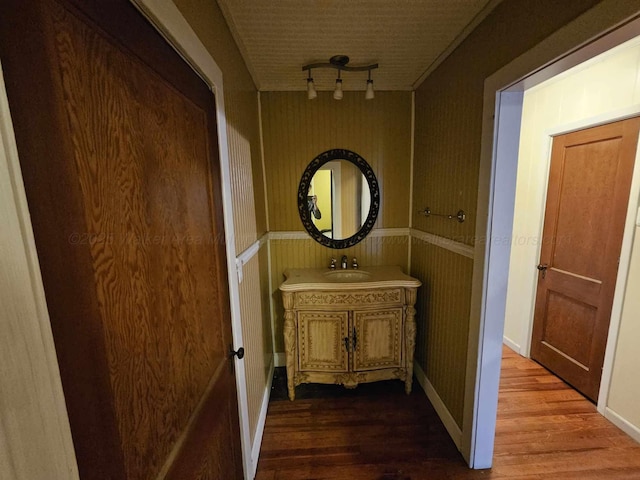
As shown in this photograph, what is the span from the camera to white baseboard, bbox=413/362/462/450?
1.71 metres

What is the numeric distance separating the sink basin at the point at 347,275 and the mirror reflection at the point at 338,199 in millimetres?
300

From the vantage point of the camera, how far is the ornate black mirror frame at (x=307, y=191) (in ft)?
7.49

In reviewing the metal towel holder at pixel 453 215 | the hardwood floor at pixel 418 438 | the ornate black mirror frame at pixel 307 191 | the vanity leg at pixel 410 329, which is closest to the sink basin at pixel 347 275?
the ornate black mirror frame at pixel 307 191

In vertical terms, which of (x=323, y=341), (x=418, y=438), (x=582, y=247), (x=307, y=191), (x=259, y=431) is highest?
(x=307, y=191)

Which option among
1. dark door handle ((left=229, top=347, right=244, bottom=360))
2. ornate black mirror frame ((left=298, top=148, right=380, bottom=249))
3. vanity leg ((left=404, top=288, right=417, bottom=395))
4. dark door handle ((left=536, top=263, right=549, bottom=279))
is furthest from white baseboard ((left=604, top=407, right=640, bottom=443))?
dark door handle ((left=229, top=347, right=244, bottom=360))

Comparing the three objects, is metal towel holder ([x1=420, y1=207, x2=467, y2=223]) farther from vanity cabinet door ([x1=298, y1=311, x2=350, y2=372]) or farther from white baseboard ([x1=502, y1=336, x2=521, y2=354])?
white baseboard ([x1=502, y1=336, x2=521, y2=354])

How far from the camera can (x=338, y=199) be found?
7.68 ft

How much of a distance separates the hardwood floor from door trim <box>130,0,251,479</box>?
366mm

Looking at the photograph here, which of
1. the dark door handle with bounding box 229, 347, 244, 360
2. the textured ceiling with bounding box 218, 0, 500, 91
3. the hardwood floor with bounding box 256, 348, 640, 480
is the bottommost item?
the hardwood floor with bounding box 256, 348, 640, 480

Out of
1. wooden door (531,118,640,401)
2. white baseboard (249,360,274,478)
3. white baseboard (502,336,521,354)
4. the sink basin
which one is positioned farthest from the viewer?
white baseboard (502,336,521,354)

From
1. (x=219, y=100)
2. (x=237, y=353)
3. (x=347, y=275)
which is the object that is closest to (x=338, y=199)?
(x=347, y=275)

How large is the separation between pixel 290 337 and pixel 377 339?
0.65 m

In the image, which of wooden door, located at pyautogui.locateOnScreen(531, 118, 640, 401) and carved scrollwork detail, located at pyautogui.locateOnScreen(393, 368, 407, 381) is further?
carved scrollwork detail, located at pyautogui.locateOnScreen(393, 368, 407, 381)

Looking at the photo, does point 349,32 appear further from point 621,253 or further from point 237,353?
point 621,253
